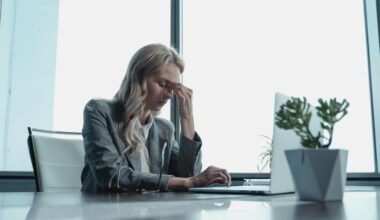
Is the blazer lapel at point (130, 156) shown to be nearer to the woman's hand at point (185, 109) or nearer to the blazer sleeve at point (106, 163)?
the blazer sleeve at point (106, 163)

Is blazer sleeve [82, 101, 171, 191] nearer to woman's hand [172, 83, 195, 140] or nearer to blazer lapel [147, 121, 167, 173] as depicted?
blazer lapel [147, 121, 167, 173]

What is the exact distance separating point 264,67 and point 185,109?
4.51 ft

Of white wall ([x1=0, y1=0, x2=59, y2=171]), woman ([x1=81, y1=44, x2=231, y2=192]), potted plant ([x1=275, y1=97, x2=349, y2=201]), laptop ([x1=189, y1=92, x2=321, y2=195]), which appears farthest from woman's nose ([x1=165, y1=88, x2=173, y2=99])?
white wall ([x1=0, y1=0, x2=59, y2=171])

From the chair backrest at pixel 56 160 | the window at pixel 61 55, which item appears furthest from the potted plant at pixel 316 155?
the window at pixel 61 55

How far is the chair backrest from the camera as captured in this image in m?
1.69

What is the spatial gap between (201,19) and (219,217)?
316 cm

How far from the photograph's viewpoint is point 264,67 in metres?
3.22

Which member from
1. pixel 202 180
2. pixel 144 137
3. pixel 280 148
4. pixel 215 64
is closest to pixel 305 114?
pixel 280 148

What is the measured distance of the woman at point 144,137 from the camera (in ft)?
4.80

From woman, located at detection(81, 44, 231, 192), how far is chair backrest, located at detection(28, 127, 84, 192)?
104 mm

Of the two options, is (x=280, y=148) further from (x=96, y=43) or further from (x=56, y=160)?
(x=96, y=43)

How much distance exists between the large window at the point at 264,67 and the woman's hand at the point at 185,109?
1.10m

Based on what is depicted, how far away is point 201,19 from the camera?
358 cm

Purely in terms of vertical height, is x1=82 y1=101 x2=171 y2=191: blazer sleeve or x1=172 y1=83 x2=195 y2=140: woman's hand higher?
x1=172 y1=83 x2=195 y2=140: woman's hand
